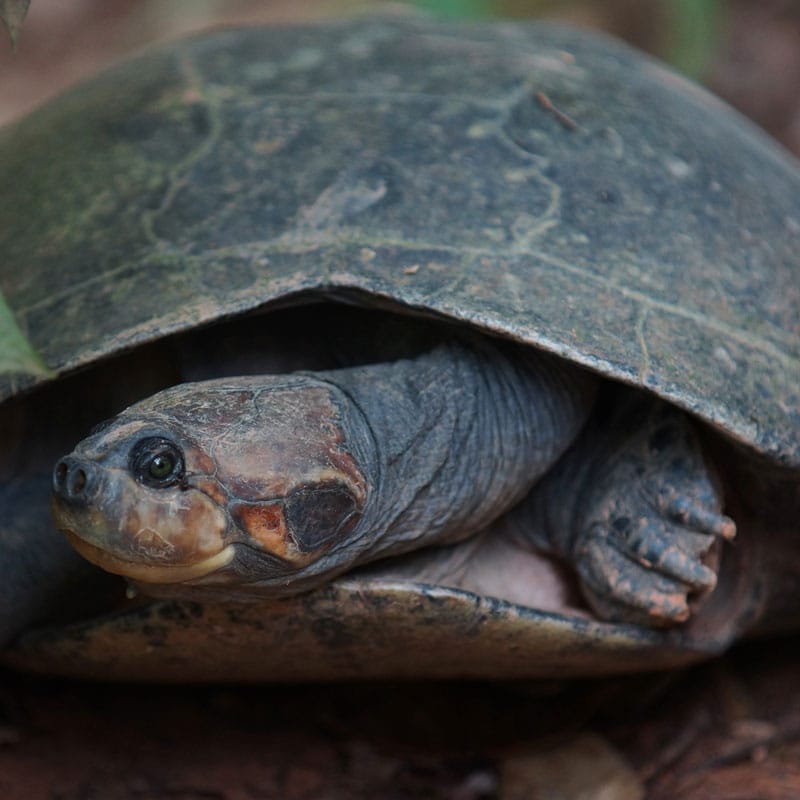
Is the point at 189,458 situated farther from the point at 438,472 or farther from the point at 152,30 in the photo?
the point at 152,30

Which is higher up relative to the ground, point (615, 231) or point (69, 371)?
point (615, 231)

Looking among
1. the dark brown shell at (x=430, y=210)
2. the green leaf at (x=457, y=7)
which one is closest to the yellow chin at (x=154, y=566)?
the dark brown shell at (x=430, y=210)

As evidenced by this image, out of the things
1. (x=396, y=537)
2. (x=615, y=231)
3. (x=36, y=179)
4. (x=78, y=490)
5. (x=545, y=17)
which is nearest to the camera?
(x=78, y=490)

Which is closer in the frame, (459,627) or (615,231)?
(459,627)

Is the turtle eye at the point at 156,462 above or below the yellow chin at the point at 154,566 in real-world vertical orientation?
above

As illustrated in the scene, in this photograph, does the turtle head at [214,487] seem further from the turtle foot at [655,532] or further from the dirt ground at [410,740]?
the dirt ground at [410,740]

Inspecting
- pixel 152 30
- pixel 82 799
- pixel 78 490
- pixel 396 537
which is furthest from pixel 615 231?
pixel 152 30

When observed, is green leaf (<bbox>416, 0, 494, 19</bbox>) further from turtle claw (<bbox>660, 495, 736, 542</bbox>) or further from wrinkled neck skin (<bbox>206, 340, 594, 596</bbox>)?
turtle claw (<bbox>660, 495, 736, 542</bbox>)
